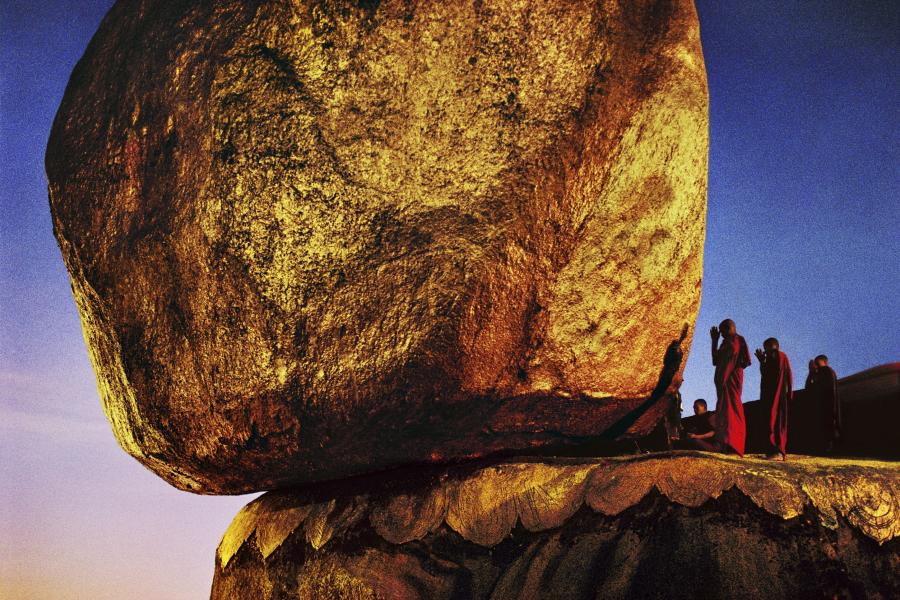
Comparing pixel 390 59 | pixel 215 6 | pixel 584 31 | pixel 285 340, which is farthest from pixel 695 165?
pixel 215 6

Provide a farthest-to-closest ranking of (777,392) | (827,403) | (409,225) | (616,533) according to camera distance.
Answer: (827,403) < (777,392) < (409,225) < (616,533)

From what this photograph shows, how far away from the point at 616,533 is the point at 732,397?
128cm

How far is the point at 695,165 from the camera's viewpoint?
11.1 ft

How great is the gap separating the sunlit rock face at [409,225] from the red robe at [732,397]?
2.04ft

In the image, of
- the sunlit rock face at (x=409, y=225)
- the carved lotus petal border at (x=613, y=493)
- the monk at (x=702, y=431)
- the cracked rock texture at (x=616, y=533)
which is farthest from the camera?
the monk at (x=702, y=431)

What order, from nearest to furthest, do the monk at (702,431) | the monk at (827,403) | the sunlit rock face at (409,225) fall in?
the sunlit rock face at (409,225) < the monk at (702,431) < the monk at (827,403)

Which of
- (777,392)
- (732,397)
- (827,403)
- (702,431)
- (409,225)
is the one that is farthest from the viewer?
(702,431)

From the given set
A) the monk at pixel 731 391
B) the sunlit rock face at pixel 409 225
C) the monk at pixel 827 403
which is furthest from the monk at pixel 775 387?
the sunlit rock face at pixel 409 225

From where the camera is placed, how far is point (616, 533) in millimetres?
2803

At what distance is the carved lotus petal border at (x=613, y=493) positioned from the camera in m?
2.80

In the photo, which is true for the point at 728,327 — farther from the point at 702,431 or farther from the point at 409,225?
the point at 409,225

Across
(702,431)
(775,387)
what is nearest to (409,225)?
(775,387)

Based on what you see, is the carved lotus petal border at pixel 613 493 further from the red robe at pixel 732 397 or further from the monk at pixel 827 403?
the monk at pixel 827 403

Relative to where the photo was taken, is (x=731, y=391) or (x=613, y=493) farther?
(x=731, y=391)
